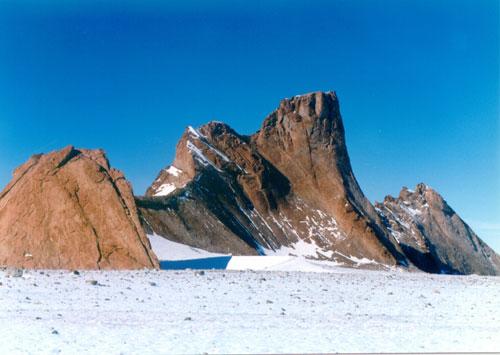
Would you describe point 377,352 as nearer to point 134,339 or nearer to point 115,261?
point 134,339

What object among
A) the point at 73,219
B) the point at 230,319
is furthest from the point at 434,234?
the point at 230,319

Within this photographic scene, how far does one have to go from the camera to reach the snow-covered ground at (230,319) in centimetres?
1083

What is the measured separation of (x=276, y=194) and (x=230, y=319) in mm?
111849

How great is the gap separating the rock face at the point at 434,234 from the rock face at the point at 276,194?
1854 centimetres

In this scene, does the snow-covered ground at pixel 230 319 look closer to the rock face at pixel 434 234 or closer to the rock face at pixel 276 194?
the rock face at pixel 276 194

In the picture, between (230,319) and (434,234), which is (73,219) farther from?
(434,234)

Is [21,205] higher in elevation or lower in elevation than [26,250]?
higher

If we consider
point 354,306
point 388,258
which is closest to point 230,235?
point 388,258

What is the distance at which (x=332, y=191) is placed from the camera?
418 feet

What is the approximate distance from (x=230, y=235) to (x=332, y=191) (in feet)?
136

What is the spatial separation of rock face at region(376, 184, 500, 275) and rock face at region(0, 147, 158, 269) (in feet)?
345

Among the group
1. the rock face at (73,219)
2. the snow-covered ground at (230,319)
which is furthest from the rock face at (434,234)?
the snow-covered ground at (230,319)

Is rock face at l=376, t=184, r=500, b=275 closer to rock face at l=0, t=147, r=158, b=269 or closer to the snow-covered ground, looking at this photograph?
rock face at l=0, t=147, r=158, b=269

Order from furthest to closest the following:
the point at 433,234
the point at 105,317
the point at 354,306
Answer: the point at 433,234, the point at 354,306, the point at 105,317
